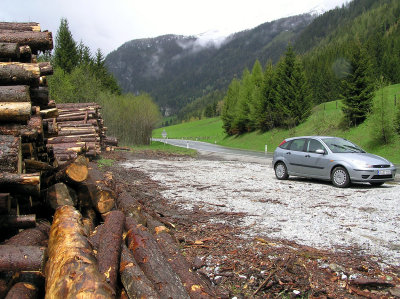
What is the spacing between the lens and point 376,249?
4.81 m

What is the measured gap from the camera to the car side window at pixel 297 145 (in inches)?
478

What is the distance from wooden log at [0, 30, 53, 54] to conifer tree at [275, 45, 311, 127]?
130 feet

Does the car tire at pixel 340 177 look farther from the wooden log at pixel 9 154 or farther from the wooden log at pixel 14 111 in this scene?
the wooden log at pixel 9 154

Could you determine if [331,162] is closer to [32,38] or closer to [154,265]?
[154,265]

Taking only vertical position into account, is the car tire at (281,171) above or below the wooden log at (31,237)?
below

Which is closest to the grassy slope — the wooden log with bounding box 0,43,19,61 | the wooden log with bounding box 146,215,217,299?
the wooden log with bounding box 146,215,217,299

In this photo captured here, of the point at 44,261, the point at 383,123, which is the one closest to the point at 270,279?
the point at 44,261

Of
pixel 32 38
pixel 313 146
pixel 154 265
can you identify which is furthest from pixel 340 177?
pixel 32 38

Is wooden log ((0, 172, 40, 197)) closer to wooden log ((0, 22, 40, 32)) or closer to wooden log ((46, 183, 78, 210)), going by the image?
wooden log ((46, 183, 78, 210))

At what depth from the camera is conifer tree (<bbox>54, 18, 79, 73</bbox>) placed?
41531mm

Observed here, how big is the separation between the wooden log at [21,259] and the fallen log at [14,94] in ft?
7.87

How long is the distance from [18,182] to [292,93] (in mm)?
42844

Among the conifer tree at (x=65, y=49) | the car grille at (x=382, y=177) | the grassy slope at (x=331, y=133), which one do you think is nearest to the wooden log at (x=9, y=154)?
the car grille at (x=382, y=177)

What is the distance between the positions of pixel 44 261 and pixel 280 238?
3.56 meters
